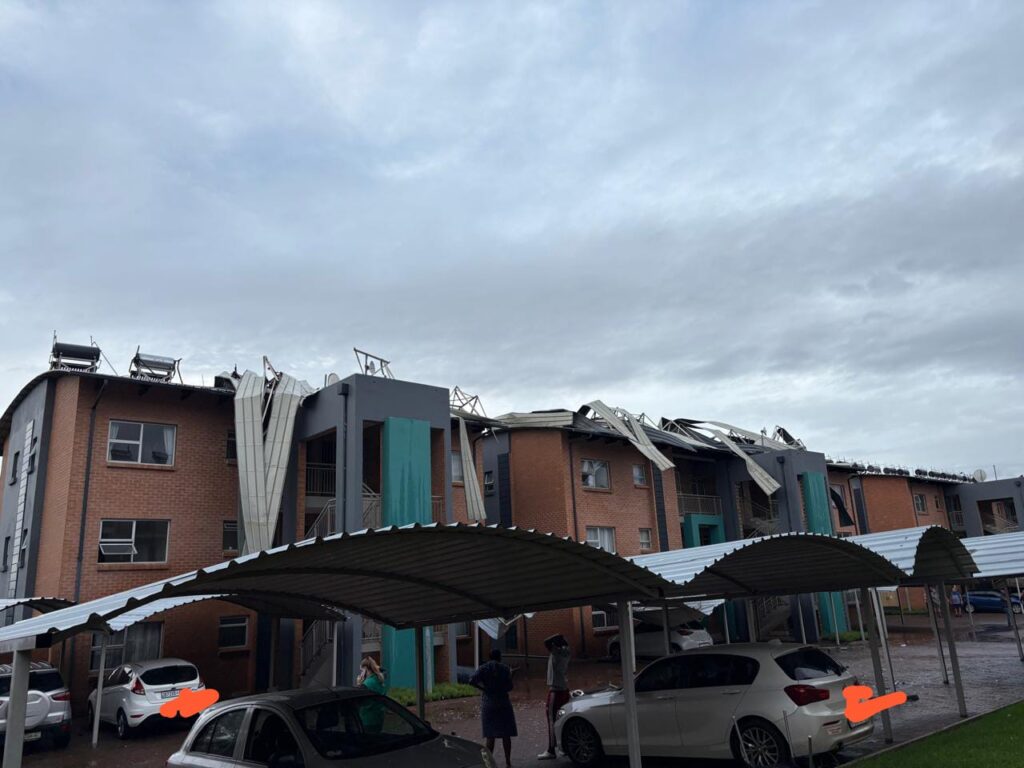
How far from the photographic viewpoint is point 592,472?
1196 inches

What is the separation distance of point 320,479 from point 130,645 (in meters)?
6.32

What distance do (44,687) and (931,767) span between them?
563 inches

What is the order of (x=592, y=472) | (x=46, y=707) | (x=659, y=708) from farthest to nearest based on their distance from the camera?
(x=592, y=472), (x=46, y=707), (x=659, y=708)

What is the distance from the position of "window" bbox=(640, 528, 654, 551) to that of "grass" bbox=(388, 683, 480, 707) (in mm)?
12365

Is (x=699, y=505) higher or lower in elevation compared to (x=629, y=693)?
higher

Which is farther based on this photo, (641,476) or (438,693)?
(641,476)

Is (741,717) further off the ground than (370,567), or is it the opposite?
(370,567)

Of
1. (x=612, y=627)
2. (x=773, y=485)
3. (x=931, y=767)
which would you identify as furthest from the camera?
(x=773, y=485)

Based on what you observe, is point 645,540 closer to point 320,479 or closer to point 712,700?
point 320,479

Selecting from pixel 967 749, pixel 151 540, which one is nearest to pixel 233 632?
pixel 151 540

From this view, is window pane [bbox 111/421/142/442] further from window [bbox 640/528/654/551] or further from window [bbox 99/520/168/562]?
window [bbox 640/528/654/551]

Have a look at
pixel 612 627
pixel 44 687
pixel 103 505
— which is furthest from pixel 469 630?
pixel 44 687

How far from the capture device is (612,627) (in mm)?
29391

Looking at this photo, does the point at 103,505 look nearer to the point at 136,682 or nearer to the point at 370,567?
the point at 136,682
